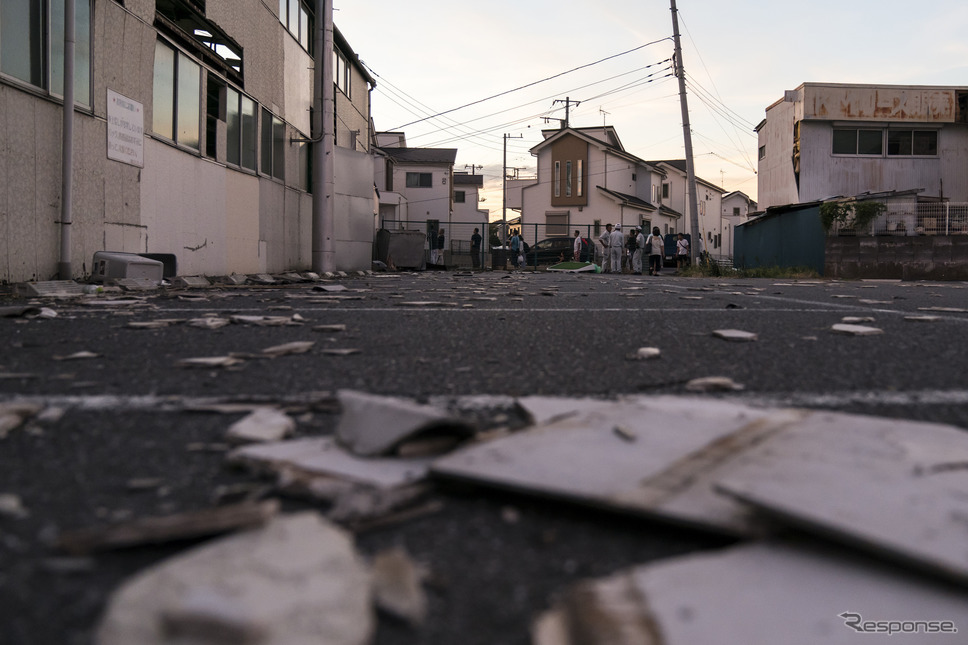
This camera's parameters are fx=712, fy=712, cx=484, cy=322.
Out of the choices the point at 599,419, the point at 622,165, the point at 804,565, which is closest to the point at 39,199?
the point at 599,419

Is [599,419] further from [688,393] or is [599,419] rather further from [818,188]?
[818,188]

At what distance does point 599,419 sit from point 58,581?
1.03 m

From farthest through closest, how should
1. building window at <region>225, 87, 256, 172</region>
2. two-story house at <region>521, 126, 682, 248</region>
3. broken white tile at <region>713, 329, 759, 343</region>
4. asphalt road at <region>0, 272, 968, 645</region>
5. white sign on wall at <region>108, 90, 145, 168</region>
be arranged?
two-story house at <region>521, 126, 682, 248</region> → building window at <region>225, 87, 256, 172</region> → white sign on wall at <region>108, 90, 145, 168</region> → broken white tile at <region>713, 329, 759, 343</region> → asphalt road at <region>0, 272, 968, 645</region>

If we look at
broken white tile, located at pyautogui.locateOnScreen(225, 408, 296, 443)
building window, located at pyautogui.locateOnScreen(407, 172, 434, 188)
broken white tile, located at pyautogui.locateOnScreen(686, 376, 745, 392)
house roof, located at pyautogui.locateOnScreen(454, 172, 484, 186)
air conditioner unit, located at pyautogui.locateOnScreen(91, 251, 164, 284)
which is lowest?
broken white tile, located at pyautogui.locateOnScreen(225, 408, 296, 443)

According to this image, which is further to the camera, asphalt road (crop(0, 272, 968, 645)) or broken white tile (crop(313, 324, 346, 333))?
broken white tile (crop(313, 324, 346, 333))

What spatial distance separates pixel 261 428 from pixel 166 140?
9.02 metres

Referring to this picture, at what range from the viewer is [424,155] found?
163 feet

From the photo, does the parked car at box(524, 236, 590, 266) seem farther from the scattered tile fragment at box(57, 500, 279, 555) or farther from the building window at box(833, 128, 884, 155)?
the scattered tile fragment at box(57, 500, 279, 555)

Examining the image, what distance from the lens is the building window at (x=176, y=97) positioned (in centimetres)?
920

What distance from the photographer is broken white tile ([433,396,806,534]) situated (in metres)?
1.08

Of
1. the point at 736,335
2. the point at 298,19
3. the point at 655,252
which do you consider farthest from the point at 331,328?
the point at 655,252

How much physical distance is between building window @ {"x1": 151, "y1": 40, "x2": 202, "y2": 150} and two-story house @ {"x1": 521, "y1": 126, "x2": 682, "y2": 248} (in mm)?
29928

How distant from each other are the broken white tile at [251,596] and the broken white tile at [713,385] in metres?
1.42

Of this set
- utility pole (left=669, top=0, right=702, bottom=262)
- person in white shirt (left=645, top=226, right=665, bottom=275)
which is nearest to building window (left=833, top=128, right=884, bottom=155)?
utility pole (left=669, top=0, right=702, bottom=262)
